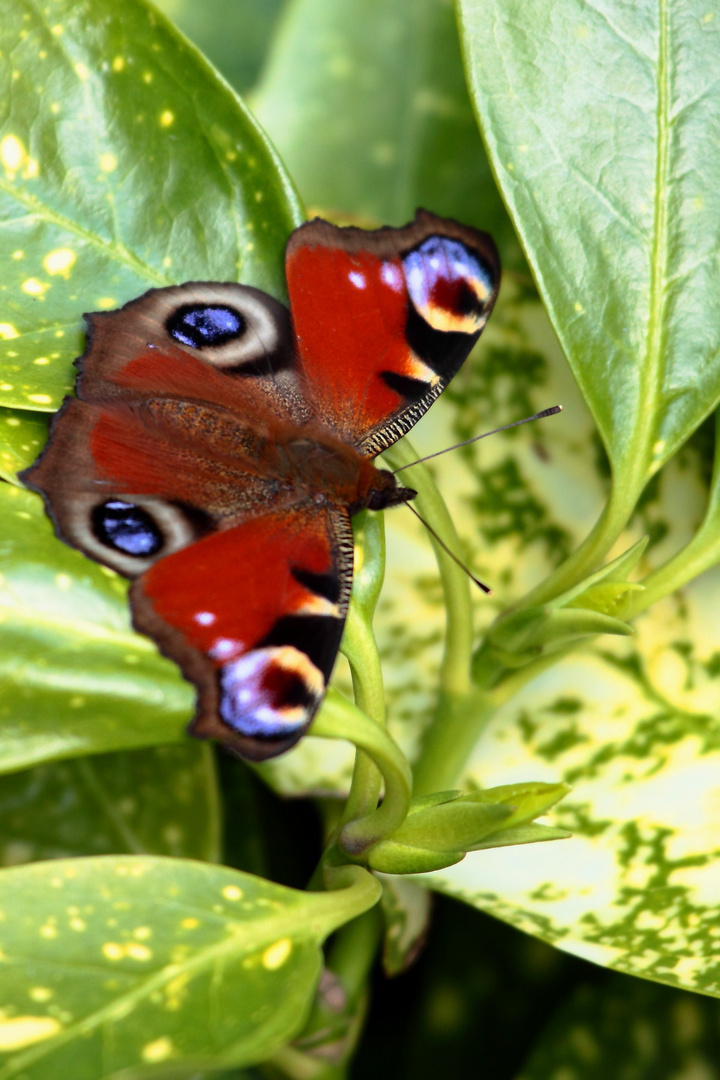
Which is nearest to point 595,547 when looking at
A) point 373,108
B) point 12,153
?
point 12,153

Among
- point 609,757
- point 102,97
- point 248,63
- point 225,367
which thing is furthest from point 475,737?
point 248,63

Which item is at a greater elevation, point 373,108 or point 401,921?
point 373,108

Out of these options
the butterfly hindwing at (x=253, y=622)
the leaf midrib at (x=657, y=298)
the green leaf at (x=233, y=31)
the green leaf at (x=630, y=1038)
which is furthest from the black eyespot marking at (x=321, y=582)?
the green leaf at (x=233, y=31)

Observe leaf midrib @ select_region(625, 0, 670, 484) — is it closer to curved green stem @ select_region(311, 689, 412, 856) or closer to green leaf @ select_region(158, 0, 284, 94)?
curved green stem @ select_region(311, 689, 412, 856)

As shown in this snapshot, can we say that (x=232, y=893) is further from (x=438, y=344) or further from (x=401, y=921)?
(x=438, y=344)

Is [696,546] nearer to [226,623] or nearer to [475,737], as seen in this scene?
[475,737]

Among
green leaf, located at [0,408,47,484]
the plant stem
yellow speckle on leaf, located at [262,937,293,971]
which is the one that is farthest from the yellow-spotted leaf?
green leaf, located at [0,408,47,484]

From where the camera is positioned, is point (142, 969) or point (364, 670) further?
point (364, 670)

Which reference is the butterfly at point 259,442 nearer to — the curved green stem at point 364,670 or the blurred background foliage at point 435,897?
the curved green stem at point 364,670
